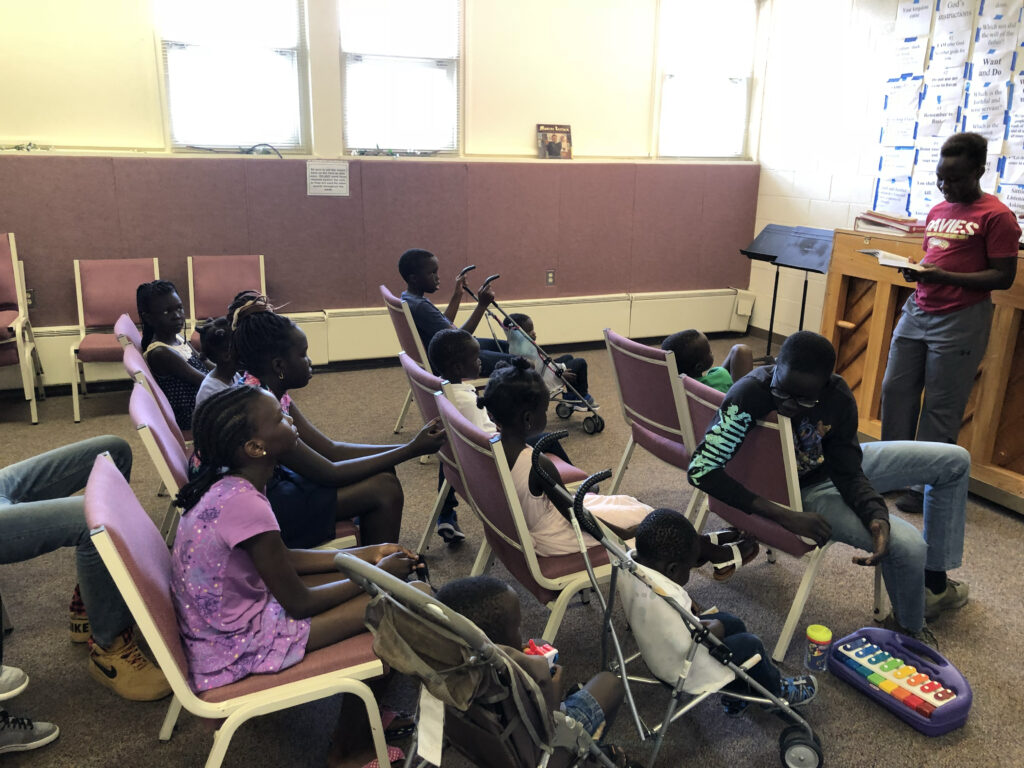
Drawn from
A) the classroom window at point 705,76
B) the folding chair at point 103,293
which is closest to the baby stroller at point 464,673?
the folding chair at point 103,293

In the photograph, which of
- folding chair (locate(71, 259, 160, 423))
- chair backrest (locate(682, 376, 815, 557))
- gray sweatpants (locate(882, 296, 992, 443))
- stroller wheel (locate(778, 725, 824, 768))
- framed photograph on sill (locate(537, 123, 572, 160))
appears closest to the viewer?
stroller wheel (locate(778, 725, 824, 768))

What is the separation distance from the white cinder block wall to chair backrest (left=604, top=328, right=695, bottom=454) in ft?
11.5

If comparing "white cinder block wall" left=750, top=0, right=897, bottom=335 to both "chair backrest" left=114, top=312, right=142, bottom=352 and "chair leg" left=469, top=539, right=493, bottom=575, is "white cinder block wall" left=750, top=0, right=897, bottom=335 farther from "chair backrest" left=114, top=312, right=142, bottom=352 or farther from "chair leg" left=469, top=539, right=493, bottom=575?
"chair backrest" left=114, top=312, right=142, bottom=352

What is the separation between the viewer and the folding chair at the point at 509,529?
1993mm

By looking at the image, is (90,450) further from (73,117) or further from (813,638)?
(73,117)

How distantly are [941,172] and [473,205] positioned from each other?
339 centimetres

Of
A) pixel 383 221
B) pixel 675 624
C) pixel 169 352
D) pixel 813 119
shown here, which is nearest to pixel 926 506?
pixel 675 624

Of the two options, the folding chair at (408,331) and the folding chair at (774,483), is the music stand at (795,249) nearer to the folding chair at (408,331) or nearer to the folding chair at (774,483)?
the folding chair at (408,331)

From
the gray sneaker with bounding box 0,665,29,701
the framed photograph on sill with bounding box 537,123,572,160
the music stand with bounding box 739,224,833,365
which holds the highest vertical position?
the framed photograph on sill with bounding box 537,123,572,160

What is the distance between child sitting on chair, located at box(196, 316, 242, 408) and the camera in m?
2.60

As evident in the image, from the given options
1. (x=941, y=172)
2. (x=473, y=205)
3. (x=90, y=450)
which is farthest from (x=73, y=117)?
(x=941, y=172)

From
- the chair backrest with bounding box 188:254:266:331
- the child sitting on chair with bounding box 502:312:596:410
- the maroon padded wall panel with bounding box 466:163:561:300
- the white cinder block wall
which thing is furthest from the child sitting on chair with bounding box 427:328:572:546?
the white cinder block wall

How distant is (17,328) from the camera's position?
4562 millimetres

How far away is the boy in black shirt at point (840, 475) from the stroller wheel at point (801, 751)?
1.76 feet
